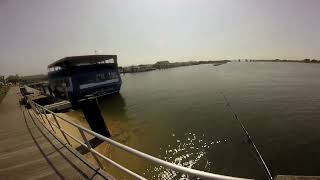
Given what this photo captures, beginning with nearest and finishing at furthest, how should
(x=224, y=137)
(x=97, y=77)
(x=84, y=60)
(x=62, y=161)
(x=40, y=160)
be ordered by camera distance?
(x=62, y=161)
(x=40, y=160)
(x=224, y=137)
(x=84, y=60)
(x=97, y=77)

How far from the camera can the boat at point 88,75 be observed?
89.1 feet

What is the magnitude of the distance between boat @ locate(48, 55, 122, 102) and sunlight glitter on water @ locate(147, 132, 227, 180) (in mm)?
18391

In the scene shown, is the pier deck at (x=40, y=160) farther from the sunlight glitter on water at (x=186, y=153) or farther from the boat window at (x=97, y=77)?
the boat window at (x=97, y=77)

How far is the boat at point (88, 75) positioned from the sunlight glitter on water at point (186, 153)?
1839cm

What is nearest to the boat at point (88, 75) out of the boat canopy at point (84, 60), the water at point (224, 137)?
the boat canopy at point (84, 60)

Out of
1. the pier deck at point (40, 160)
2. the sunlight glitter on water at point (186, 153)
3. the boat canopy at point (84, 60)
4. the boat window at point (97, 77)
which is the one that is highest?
the boat canopy at point (84, 60)

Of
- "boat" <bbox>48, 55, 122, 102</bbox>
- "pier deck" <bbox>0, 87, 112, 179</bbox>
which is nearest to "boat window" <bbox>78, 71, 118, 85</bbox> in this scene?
"boat" <bbox>48, 55, 122, 102</bbox>

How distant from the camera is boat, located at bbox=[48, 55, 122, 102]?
2717 centimetres

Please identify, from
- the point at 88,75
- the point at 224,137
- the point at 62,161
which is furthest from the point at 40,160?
the point at 88,75

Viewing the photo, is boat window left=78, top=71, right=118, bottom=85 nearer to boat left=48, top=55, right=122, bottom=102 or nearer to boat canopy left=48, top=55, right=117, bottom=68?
boat left=48, top=55, right=122, bottom=102

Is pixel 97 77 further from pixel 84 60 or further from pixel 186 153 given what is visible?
pixel 186 153

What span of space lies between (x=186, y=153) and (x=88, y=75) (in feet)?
70.8

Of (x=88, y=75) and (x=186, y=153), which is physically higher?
(x=88, y=75)

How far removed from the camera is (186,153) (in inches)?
454
